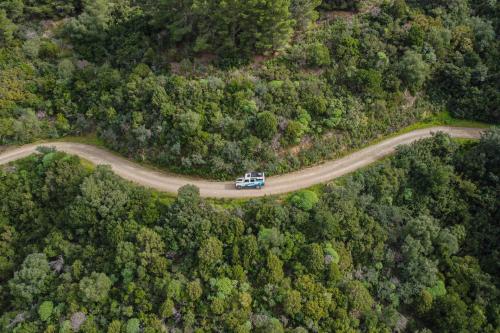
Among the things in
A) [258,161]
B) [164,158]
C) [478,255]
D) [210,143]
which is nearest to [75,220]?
[164,158]

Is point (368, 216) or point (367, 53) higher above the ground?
point (367, 53)

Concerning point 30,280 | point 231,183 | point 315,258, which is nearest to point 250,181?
point 231,183

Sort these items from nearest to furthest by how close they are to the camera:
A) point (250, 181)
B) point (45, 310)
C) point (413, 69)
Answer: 1. point (45, 310)
2. point (250, 181)
3. point (413, 69)

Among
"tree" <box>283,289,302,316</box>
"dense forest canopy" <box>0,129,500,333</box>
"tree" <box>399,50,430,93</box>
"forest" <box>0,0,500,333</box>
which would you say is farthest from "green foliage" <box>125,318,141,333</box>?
"tree" <box>399,50,430,93</box>

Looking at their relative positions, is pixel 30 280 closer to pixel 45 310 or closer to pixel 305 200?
pixel 45 310

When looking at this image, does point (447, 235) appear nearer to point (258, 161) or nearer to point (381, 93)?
point (381, 93)

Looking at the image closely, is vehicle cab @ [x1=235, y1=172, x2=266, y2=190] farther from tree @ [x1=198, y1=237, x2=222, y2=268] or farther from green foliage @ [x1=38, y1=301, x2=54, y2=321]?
green foliage @ [x1=38, y1=301, x2=54, y2=321]
